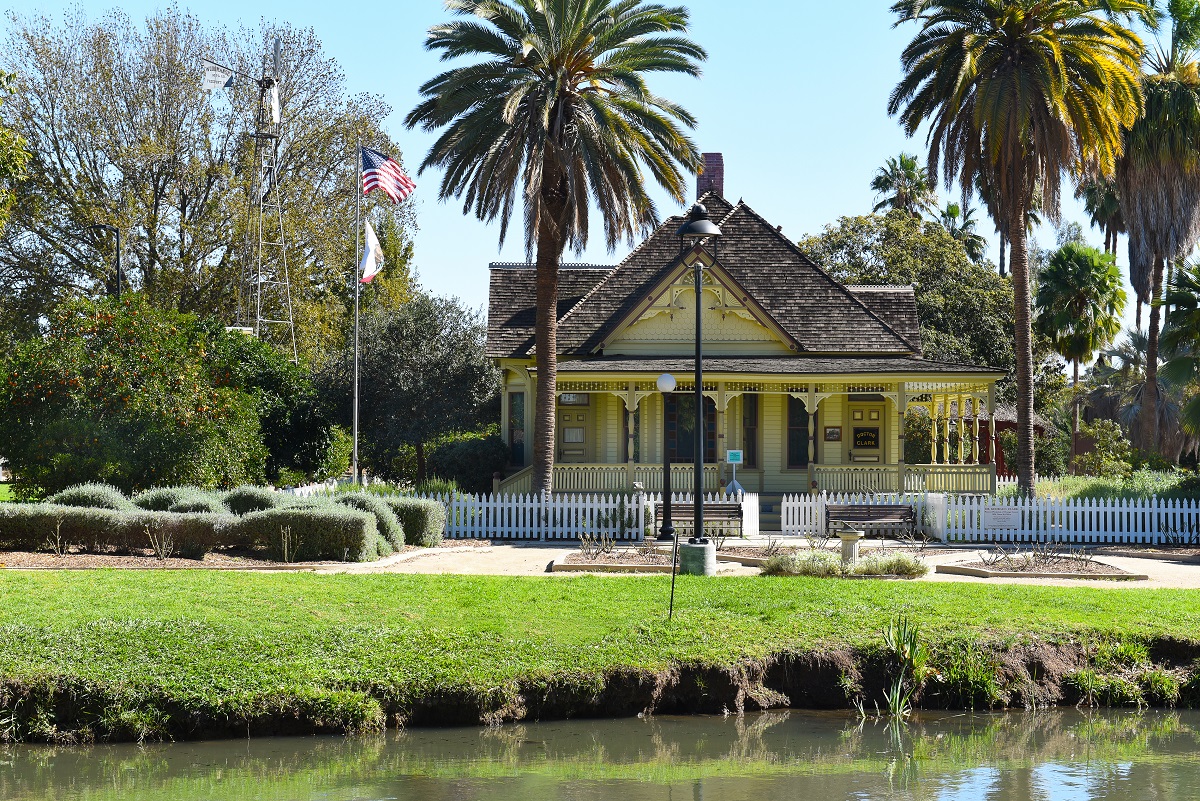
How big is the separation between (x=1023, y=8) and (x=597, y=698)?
21.8m

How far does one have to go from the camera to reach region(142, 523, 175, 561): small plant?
1869 cm

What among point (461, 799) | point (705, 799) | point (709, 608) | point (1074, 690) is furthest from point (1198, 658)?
point (461, 799)

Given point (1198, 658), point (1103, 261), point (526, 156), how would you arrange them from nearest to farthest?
point (1198, 658)
point (526, 156)
point (1103, 261)

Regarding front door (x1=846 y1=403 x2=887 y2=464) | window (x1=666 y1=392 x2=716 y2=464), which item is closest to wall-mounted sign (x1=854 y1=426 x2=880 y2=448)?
front door (x1=846 y1=403 x2=887 y2=464)

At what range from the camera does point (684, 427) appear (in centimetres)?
3244

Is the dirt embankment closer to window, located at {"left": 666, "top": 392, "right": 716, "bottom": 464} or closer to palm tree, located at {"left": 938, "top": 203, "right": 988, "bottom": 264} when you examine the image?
window, located at {"left": 666, "top": 392, "right": 716, "bottom": 464}

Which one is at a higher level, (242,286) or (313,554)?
(242,286)

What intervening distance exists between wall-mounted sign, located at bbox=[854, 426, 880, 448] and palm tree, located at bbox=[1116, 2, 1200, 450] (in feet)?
30.5

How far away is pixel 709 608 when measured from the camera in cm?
1418

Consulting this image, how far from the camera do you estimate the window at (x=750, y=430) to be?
3247 centimetres

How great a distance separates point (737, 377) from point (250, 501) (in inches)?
529

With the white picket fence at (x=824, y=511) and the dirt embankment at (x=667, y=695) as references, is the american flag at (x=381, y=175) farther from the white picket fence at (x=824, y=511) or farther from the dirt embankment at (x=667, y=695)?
the dirt embankment at (x=667, y=695)

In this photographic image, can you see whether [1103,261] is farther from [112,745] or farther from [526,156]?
[112,745]

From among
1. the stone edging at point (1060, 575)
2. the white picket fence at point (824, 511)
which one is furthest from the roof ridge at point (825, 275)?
the stone edging at point (1060, 575)
